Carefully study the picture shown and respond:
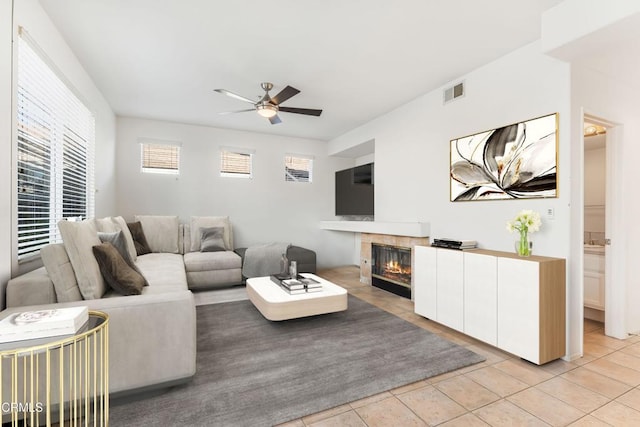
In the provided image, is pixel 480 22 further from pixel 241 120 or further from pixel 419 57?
pixel 241 120

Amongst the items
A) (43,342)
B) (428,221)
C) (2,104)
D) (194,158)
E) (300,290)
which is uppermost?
(194,158)

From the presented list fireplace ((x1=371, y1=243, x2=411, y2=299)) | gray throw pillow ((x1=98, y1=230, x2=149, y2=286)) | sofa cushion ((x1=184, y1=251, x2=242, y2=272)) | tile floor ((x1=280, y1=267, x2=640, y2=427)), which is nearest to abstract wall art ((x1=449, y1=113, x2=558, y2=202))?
fireplace ((x1=371, y1=243, x2=411, y2=299))

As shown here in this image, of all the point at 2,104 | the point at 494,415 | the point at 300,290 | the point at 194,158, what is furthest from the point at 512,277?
the point at 194,158

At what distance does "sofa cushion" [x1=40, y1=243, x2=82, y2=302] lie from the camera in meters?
1.90

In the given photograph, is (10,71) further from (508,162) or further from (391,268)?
(391,268)

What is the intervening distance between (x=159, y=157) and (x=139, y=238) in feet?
5.01

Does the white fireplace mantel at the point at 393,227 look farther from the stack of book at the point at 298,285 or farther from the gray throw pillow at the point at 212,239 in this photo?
the gray throw pillow at the point at 212,239

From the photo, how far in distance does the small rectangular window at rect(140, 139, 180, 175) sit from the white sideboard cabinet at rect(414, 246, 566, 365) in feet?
15.1

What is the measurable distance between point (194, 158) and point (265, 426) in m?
4.82

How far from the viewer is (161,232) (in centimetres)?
489

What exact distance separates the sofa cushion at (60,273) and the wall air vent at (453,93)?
393 cm

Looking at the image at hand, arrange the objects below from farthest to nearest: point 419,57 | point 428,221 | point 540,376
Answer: point 428,221
point 419,57
point 540,376

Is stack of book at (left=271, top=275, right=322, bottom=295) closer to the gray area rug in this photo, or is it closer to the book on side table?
the gray area rug

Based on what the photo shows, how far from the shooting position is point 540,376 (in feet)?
7.22
